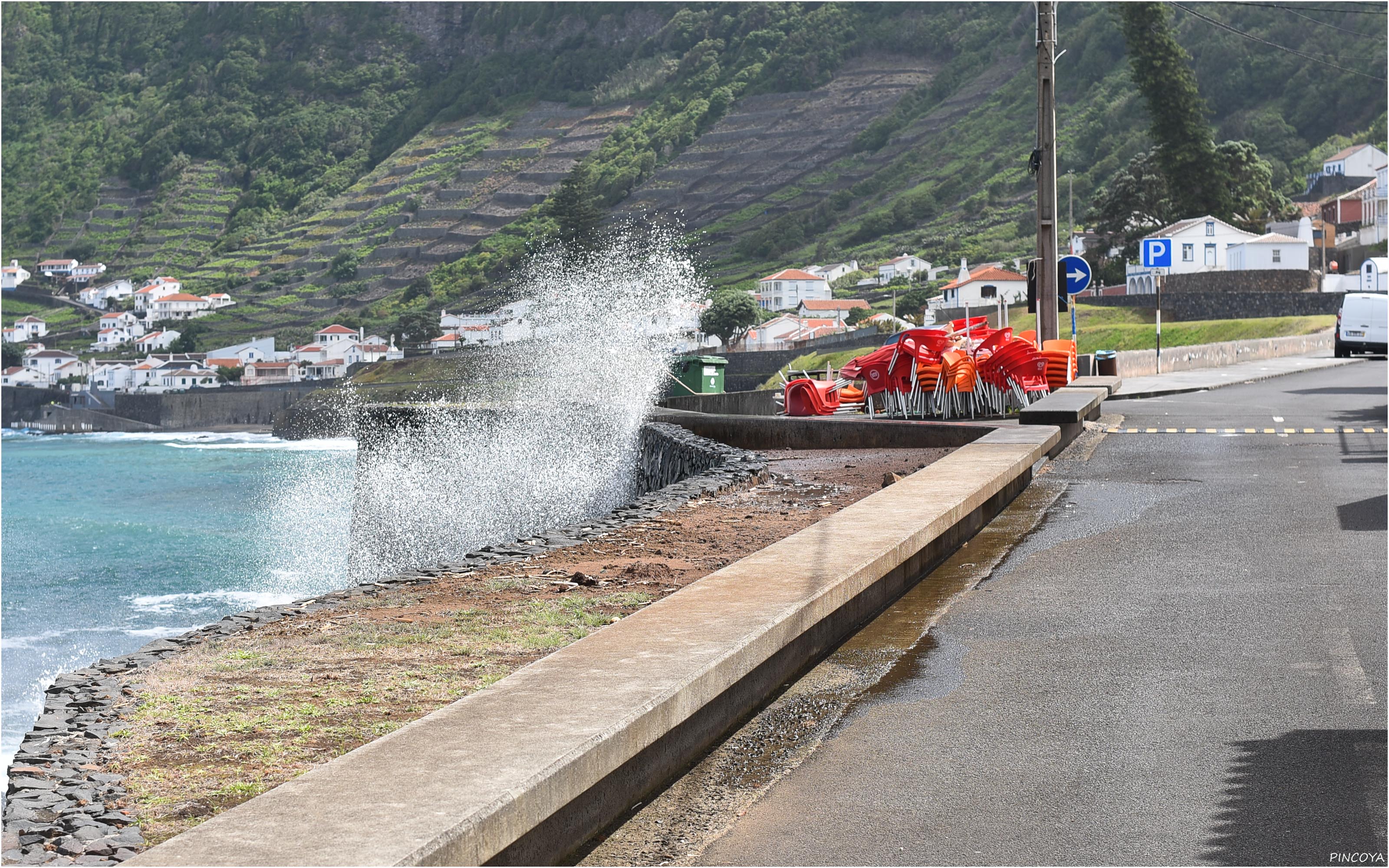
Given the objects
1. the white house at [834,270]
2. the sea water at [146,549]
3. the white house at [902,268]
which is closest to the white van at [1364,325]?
the sea water at [146,549]

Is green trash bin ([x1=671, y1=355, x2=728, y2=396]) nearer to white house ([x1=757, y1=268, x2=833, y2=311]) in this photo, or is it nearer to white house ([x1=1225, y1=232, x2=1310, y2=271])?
white house ([x1=1225, y1=232, x2=1310, y2=271])

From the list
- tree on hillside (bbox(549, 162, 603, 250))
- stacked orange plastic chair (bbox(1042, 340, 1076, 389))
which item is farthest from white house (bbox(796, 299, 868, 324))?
stacked orange plastic chair (bbox(1042, 340, 1076, 389))

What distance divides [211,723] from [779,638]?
86.7 inches

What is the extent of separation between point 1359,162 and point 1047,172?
123 metres

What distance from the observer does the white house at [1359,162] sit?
438ft

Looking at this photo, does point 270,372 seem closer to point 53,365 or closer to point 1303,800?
point 53,365

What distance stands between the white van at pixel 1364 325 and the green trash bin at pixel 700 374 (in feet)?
55.1

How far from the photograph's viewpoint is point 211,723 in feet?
18.3

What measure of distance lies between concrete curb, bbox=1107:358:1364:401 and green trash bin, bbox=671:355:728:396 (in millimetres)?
9399

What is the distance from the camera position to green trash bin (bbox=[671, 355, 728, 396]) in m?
34.7

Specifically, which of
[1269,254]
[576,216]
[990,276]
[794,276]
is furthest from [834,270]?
[1269,254]

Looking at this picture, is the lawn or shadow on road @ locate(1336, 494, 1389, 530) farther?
the lawn

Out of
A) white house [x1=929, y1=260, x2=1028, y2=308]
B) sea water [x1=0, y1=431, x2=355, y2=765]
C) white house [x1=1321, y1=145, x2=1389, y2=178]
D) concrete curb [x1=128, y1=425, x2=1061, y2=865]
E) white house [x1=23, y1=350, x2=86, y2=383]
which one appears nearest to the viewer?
concrete curb [x1=128, y1=425, x2=1061, y2=865]

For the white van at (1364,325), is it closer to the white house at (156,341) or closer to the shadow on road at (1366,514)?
the shadow on road at (1366,514)
